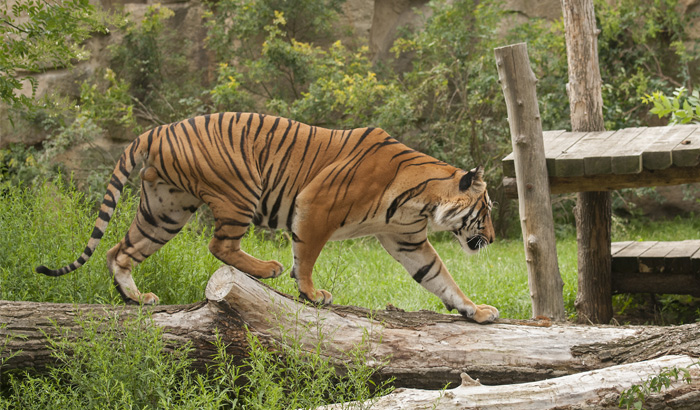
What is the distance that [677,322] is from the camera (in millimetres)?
6336

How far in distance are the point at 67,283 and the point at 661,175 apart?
4129mm

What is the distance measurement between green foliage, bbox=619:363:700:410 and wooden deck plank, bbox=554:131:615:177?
6.06 ft

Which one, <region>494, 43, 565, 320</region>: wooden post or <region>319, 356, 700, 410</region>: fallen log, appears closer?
<region>319, 356, 700, 410</region>: fallen log

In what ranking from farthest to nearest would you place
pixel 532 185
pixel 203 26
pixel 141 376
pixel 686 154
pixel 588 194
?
pixel 203 26 < pixel 588 194 < pixel 532 185 < pixel 686 154 < pixel 141 376

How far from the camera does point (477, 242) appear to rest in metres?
4.08

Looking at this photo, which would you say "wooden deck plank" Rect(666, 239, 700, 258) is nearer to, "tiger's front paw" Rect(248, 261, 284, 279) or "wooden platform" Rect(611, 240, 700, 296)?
"wooden platform" Rect(611, 240, 700, 296)

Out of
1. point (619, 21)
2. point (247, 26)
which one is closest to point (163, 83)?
point (247, 26)

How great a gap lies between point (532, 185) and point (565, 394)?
7.21ft

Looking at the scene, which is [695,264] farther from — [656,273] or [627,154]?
[627,154]

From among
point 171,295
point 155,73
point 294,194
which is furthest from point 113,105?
point 294,194

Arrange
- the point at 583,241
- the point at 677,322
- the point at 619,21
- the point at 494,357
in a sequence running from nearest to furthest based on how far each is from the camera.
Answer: the point at 494,357
the point at 583,241
the point at 677,322
the point at 619,21

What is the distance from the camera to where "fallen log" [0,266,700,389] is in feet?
10.8

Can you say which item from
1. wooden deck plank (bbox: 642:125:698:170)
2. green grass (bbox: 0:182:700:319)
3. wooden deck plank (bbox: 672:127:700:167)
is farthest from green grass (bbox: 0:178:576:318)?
wooden deck plank (bbox: 672:127:700:167)

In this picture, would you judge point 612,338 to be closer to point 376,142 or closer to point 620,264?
point 376,142
